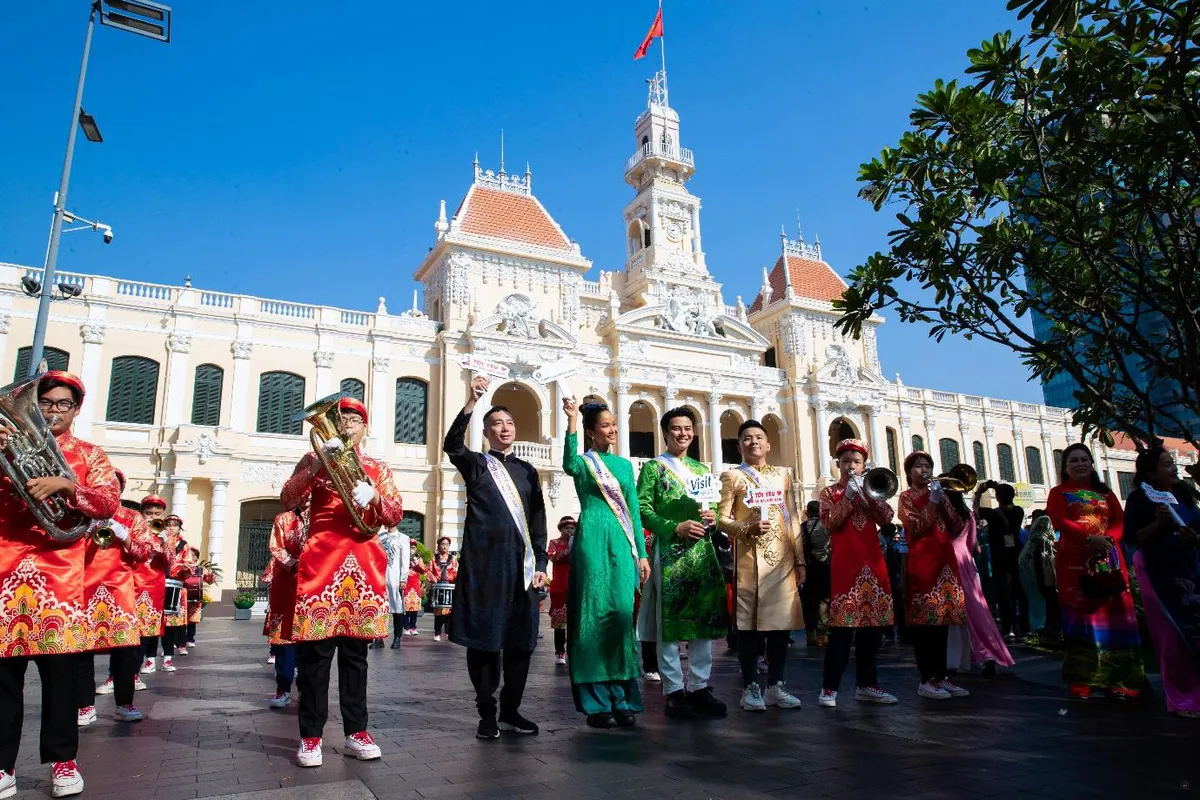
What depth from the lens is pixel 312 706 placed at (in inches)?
145

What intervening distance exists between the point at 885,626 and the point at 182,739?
167 inches

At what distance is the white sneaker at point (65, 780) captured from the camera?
3174 millimetres

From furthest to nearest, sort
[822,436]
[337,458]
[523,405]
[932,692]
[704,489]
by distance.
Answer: [822,436]
[523,405]
[932,692]
[704,489]
[337,458]

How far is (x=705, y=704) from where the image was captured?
480 cm

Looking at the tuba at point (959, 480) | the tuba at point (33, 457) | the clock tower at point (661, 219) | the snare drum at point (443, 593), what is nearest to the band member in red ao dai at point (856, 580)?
the tuba at point (959, 480)

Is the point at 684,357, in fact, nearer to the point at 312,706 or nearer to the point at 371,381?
the point at 371,381

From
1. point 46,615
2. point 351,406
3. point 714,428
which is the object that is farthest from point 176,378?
point 46,615

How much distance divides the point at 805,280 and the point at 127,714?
105 feet

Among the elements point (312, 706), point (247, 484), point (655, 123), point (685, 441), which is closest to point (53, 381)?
point (312, 706)

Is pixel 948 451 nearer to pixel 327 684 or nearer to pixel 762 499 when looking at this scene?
pixel 762 499

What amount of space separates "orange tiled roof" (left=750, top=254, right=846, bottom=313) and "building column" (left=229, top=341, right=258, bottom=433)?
797 inches

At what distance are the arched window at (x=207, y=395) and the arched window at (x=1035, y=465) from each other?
3296 cm

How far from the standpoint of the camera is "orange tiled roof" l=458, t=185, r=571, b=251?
26641mm

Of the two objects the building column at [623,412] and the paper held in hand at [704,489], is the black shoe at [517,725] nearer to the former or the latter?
the paper held in hand at [704,489]
